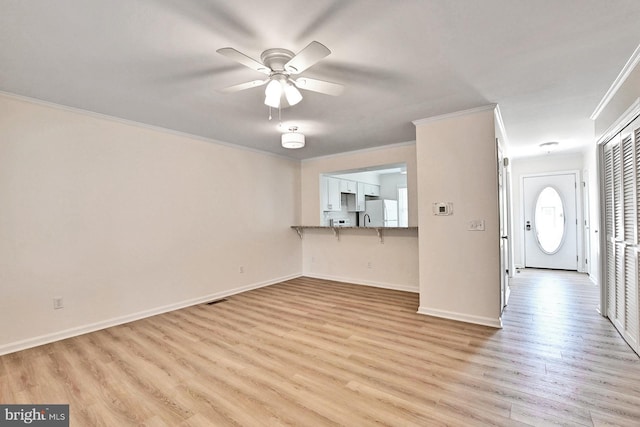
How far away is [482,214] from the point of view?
11.0ft

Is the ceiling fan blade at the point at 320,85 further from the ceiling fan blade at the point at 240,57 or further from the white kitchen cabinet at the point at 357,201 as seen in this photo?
the white kitchen cabinet at the point at 357,201

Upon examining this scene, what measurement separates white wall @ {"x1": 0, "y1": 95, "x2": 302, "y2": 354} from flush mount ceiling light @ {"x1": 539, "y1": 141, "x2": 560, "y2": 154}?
5210 mm

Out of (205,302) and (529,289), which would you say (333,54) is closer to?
(205,302)

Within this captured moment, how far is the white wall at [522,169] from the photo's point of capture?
6293mm

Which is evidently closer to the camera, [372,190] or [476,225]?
[476,225]

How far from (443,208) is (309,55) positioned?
2537 millimetres

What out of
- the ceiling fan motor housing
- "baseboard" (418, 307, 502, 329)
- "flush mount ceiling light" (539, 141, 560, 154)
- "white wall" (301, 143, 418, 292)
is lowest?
"baseboard" (418, 307, 502, 329)

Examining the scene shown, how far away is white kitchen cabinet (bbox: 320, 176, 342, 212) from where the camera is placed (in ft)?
20.6

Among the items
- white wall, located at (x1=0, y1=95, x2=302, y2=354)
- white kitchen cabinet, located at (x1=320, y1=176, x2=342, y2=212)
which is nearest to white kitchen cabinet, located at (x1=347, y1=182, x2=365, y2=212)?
white kitchen cabinet, located at (x1=320, y1=176, x2=342, y2=212)

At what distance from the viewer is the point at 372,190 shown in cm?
854

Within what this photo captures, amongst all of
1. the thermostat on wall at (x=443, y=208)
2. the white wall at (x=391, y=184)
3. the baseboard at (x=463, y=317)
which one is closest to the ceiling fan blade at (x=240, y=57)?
the thermostat on wall at (x=443, y=208)

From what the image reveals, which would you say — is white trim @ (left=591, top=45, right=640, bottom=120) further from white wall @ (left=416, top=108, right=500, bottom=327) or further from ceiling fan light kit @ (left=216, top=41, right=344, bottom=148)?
ceiling fan light kit @ (left=216, top=41, right=344, bottom=148)

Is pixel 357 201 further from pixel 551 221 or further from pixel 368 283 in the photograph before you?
pixel 551 221

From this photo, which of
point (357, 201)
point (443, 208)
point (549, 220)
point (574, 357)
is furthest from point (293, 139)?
point (549, 220)
